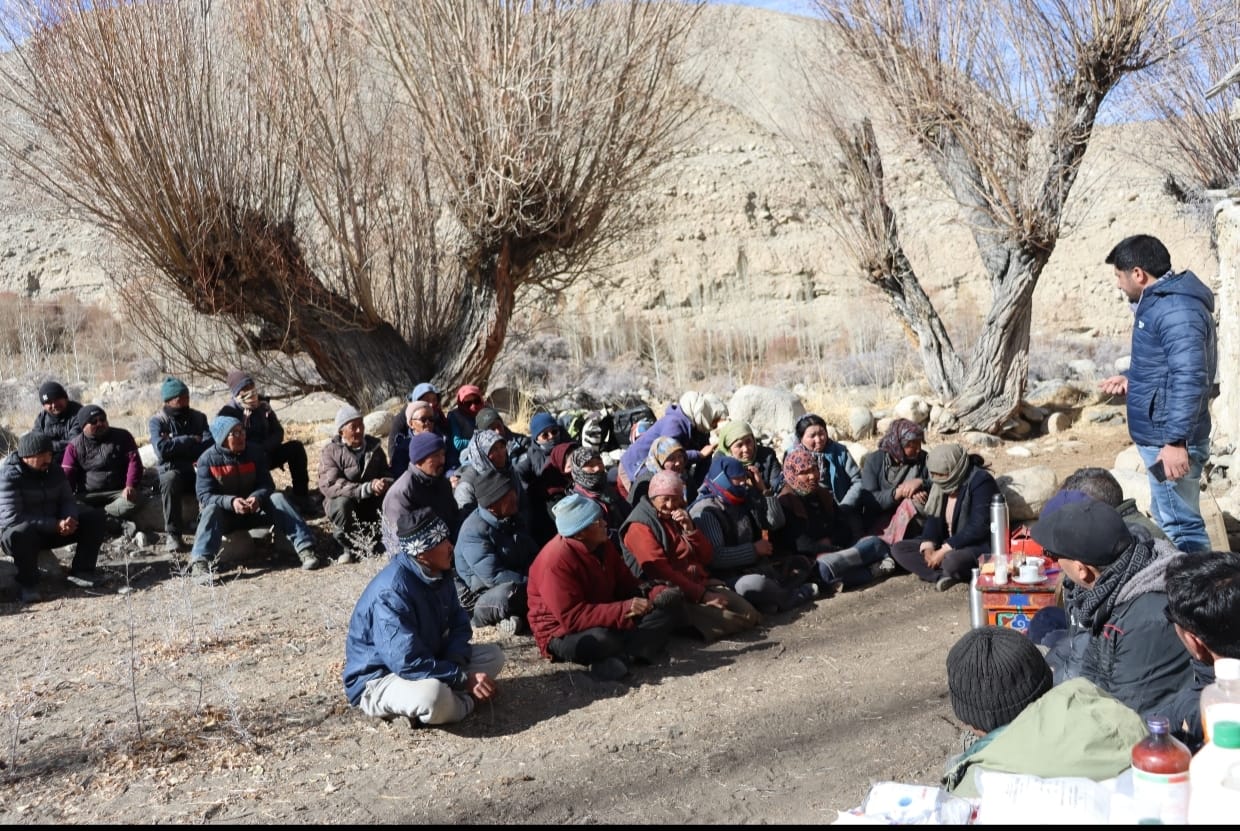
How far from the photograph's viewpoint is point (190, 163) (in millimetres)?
10617

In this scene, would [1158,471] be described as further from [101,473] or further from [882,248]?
[101,473]

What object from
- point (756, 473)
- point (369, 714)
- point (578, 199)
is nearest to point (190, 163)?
point (578, 199)

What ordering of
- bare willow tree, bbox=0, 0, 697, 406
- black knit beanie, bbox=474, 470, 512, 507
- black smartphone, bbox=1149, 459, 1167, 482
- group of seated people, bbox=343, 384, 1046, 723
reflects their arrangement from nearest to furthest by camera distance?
group of seated people, bbox=343, 384, 1046, 723
black smartphone, bbox=1149, 459, 1167, 482
black knit beanie, bbox=474, 470, 512, 507
bare willow tree, bbox=0, 0, 697, 406

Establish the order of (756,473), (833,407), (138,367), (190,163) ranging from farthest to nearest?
(138,367) → (833,407) → (190,163) → (756,473)

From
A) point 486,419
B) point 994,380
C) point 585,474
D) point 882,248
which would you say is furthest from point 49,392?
point 994,380

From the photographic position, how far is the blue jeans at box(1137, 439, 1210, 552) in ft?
18.9

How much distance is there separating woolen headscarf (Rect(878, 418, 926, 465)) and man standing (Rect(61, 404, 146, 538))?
607cm

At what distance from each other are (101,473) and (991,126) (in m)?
9.15

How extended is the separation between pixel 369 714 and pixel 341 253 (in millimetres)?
7494

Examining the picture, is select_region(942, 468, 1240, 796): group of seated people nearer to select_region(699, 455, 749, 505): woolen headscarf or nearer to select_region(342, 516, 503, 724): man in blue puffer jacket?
select_region(342, 516, 503, 724): man in blue puffer jacket

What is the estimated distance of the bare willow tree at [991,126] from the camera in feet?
36.1

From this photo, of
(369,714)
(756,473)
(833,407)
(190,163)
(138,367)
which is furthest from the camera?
(138,367)

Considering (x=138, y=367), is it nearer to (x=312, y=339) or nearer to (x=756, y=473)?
(x=312, y=339)

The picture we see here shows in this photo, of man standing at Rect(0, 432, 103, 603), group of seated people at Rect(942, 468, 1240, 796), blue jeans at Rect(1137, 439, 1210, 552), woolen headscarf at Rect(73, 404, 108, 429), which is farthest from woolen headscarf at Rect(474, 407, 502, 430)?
group of seated people at Rect(942, 468, 1240, 796)
